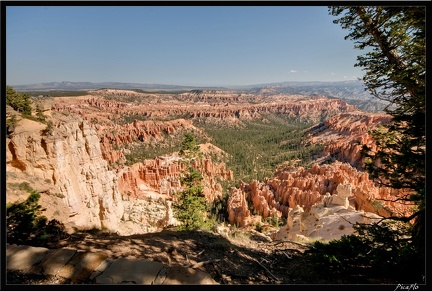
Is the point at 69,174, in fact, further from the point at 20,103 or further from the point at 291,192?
the point at 291,192

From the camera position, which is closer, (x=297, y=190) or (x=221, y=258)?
(x=221, y=258)

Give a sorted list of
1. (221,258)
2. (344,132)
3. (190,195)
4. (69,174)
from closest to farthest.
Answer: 1. (221,258)
2. (69,174)
3. (190,195)
4. (344,132)

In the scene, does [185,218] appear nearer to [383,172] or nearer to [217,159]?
[383,172]

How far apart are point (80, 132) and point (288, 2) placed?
1114 cm

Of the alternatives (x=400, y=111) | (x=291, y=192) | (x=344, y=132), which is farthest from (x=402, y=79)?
(x=344, y=132)

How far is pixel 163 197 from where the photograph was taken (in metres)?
28.5

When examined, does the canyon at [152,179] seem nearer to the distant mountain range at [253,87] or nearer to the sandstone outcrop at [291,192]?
the sandstone outcrop at [291,192]

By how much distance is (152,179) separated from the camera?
32.4 meters

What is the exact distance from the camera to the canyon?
617 cm

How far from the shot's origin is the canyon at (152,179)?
617cm

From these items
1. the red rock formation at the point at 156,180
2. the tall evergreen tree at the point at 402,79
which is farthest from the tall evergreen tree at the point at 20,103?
the red rock formation at the point at 156,180

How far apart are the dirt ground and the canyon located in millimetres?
864

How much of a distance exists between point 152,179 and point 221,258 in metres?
30.3

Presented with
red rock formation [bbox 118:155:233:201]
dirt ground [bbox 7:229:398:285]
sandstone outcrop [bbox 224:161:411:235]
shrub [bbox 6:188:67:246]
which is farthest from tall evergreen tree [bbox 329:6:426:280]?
red rock formation [bbox 118:155:233:201]
